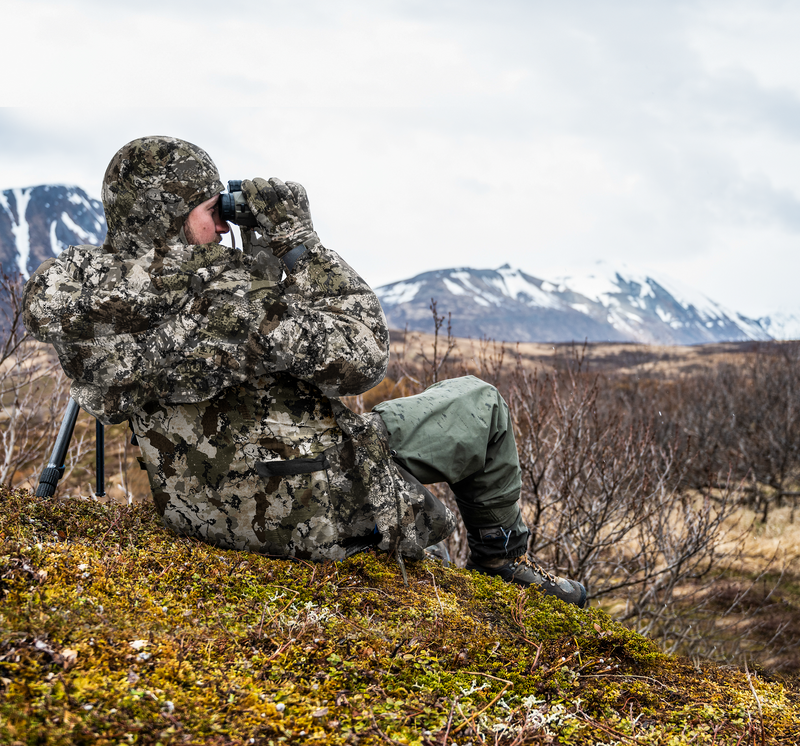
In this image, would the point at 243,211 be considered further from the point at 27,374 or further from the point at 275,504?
the point at 27,374

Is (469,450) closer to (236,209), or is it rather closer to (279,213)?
(279,213)

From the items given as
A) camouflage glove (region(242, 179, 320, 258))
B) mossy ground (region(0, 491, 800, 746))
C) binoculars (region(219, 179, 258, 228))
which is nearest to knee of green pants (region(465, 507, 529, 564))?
mossy ground (region(0, 491, 800, 746))

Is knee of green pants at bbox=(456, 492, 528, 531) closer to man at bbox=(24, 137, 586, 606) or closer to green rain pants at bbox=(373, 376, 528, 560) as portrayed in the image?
green rain pants at bbox=(373, 376, 528, 560)

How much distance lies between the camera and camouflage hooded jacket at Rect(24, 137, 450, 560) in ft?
7.35

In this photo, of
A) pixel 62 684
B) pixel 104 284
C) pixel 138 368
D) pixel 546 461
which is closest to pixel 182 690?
pixel 62 684

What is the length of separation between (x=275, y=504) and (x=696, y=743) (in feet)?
5.52

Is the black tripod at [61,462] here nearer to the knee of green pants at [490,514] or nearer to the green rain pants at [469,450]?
the green rain pants at [469,450]

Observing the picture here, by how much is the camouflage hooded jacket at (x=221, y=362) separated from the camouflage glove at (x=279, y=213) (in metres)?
0.08

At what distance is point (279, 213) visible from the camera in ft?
7.95

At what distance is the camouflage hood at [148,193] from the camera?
2355 mm

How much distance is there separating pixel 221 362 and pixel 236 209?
26.1 inches

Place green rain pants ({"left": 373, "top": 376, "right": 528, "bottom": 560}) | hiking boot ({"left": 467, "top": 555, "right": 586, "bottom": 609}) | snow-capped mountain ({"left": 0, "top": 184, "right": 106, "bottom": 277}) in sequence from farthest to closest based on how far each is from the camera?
1. snow-capped mountain ({"left": 0, "top": 184, "right": 106, "bottom": 277})
2. hiking boot ({"left": 467, "top": 555, "right": 586, "bottom": 609})
3. green rain pants ({"left": 373, "top": 376, "right": 528, "bottom": 560})

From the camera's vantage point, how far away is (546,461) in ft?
17.9

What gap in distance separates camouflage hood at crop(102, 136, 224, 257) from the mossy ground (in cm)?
124
